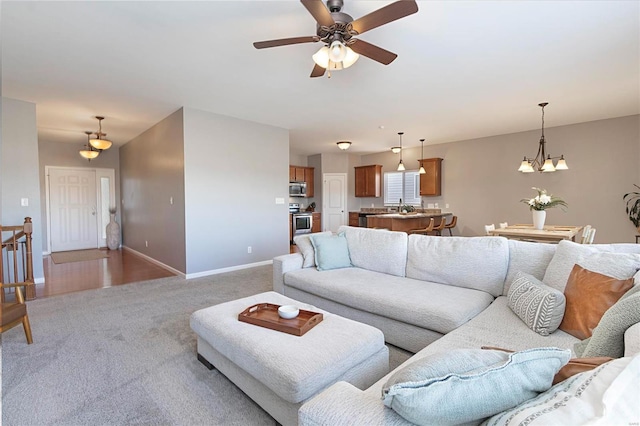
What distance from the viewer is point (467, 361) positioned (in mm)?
852

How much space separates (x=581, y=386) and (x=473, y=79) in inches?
144

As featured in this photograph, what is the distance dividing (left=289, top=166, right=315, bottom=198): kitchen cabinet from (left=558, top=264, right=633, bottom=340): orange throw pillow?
7273 millimetres

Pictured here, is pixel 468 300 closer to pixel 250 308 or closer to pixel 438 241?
pixel 438 241

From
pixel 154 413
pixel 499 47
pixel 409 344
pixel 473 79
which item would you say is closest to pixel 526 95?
pixel 473 79

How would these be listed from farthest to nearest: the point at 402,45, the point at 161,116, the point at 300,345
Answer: the point at 161,116 < the point at 402,45 < the point at 300,345

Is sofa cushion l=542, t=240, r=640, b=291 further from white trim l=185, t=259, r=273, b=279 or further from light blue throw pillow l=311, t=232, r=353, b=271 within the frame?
white trim l=185, t=259, r=273, b=279

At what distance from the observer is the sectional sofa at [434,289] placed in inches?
42.6

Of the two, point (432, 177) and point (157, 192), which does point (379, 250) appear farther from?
point (432, 177)

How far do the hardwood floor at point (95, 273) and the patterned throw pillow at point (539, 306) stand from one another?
4713mm

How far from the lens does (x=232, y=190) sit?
516cm

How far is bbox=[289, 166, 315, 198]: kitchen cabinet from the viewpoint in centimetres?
860

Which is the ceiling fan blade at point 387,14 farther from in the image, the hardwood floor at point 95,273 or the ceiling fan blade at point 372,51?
the hardwood floor at point 95,273

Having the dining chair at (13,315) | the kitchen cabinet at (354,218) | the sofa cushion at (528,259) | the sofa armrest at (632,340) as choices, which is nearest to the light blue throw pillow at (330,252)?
the sofa cushion at (528,259)

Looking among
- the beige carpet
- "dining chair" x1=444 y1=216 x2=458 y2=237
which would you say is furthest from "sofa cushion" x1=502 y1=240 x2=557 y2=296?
the beige carpet
